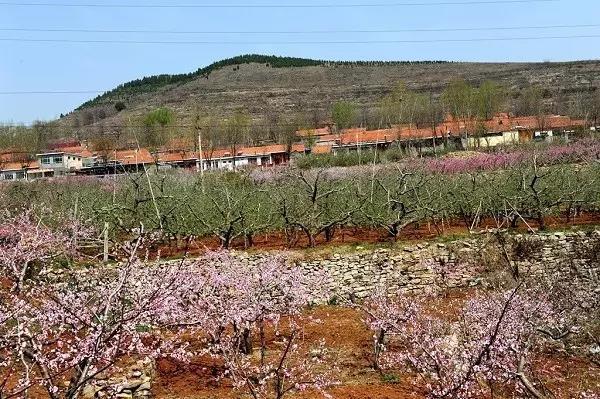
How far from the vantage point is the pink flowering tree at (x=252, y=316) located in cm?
755

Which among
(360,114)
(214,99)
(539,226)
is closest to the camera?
(539,226)

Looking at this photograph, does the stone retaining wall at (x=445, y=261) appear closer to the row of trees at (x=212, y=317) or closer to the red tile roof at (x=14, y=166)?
the row of trees at (x=212, y=317)

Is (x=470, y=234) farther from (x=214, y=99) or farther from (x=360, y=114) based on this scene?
(x=214, y=99)

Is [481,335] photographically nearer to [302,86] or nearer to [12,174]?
[12,174]

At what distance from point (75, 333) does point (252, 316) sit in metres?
3.07

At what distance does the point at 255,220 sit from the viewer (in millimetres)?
14773

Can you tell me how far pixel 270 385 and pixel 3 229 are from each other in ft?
35.7

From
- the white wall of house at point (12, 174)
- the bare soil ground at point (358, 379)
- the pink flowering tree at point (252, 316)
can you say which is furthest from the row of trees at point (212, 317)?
the white wall of house at point (12, 174)

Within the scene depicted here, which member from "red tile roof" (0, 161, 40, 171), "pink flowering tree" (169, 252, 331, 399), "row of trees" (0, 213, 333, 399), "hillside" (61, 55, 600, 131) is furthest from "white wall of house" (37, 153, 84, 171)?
"pink flowering tree" (169, 252, 331, 399)

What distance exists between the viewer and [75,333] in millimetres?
5156

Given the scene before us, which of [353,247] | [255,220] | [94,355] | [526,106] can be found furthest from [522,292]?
[526,106]

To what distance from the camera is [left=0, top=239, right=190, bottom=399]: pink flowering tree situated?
3852mm

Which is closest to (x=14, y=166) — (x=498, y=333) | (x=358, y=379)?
(x=358, y=379)

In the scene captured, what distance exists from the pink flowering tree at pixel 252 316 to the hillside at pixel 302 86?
211 feet
